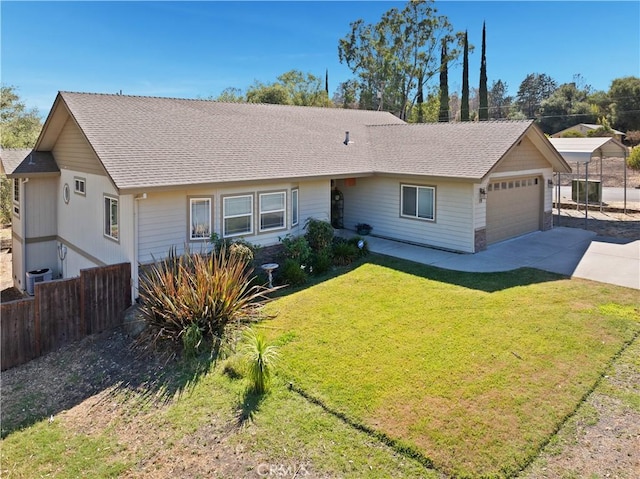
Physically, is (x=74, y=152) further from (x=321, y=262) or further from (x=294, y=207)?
(x=321, y=262)

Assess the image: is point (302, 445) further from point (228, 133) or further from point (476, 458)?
point (228, 133)

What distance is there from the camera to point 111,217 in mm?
12375

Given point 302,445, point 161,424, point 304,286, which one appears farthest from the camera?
point 304,286

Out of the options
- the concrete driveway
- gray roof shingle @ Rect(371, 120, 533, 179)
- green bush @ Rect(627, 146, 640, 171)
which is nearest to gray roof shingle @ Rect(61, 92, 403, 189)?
gray roof shingle @ Rect(371, 120, 533, 179)

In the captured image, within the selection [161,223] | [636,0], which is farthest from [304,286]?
[636,0]

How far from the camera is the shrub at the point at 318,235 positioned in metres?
14.3

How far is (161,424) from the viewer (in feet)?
22.0

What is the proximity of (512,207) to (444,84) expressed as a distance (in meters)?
35.1

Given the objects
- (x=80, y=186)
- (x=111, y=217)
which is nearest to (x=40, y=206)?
(x=80, y=186)

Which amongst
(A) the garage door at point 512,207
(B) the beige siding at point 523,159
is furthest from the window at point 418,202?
(B) the beige siding at point 523,159

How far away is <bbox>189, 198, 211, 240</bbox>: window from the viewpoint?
12211 millimetres

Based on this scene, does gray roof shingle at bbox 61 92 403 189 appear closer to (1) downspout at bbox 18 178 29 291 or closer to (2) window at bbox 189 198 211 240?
(2) window at bbox 189 198 211 240

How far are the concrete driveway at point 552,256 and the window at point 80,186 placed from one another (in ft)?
31.4

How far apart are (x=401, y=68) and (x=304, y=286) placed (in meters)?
41.9
